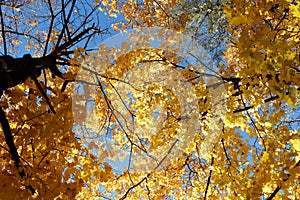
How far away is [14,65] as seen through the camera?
2990 millimetres

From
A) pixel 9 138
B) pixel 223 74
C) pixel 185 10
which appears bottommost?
pixel 9 138

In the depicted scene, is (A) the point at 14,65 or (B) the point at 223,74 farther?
(B) the point at 223,74

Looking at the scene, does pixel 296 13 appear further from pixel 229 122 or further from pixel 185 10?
pixel 185 10

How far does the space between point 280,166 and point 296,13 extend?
1984 millimetres

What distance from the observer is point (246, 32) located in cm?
205

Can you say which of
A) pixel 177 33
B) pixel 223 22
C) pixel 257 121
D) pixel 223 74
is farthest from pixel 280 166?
pixel 223 22

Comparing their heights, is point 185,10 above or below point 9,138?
above

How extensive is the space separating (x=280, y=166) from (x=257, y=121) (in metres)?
1.15

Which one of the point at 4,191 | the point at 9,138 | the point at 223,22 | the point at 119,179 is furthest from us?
the point at 223,22

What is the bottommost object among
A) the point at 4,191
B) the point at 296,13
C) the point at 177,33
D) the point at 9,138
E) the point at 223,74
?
the point at 4,191

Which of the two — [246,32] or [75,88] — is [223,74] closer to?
[75,88]

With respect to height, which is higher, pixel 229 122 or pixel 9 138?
pixel 229 122

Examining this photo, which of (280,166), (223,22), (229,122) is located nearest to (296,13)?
(229,122)

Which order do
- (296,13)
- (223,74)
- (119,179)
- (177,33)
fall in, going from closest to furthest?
(296,13) < (223,74) < (119,179) < (177,33)
